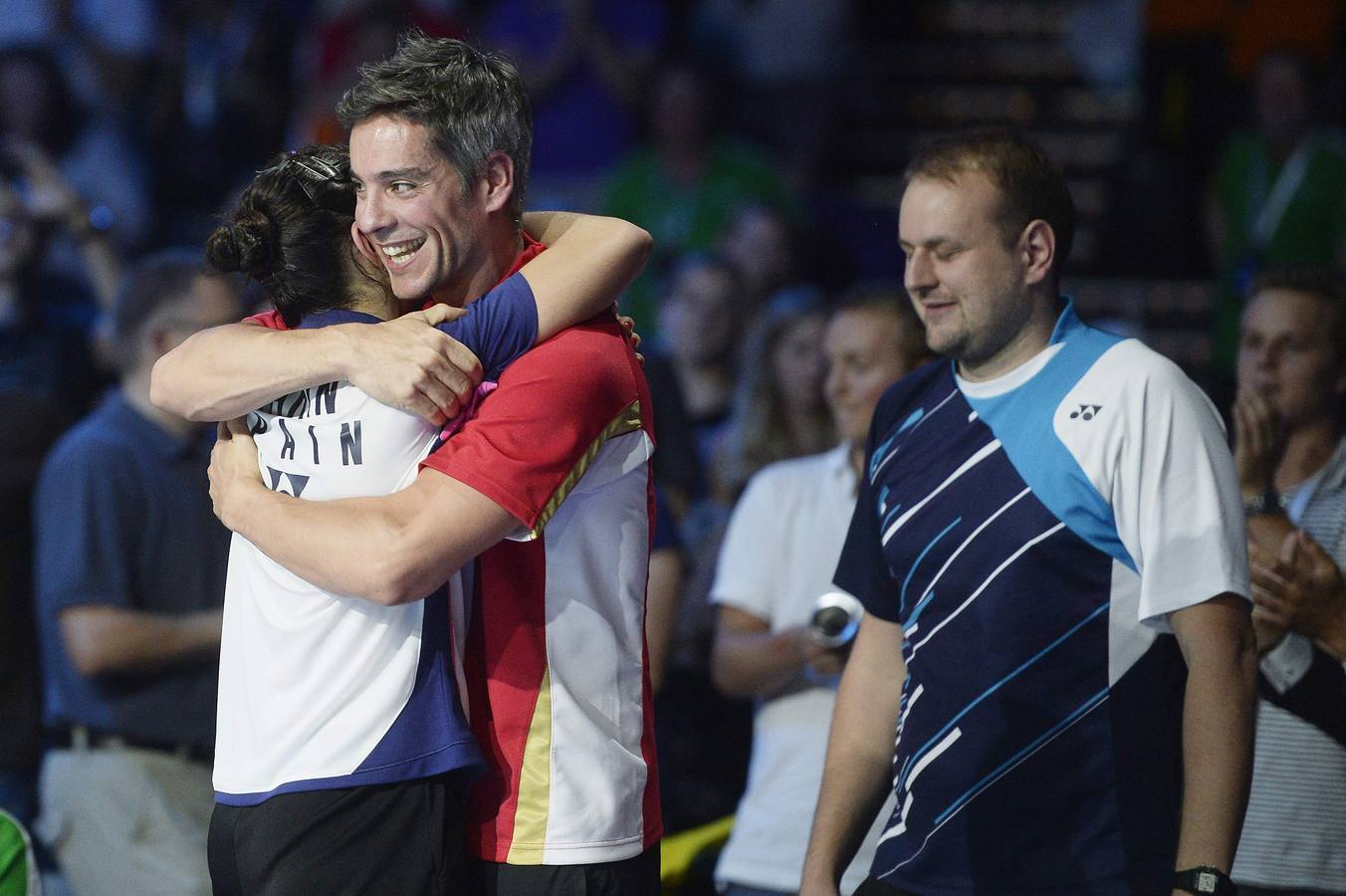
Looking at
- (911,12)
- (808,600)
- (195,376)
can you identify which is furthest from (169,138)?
(195,376)

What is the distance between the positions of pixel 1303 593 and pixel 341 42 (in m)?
6.12

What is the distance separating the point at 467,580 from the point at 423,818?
1.17 ft

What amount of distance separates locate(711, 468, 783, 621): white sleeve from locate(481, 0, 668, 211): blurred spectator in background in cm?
418

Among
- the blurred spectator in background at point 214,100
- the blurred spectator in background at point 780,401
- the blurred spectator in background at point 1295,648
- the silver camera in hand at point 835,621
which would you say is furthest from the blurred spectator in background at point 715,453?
the blurred spectator in background at point 214,100

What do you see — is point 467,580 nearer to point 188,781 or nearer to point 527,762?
point 527,762

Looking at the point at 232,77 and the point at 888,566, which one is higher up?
the point at 232,77

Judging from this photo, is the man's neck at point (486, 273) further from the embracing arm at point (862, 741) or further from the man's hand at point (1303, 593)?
the man's hand at point (1303, 593)

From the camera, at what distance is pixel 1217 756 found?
7.88ft

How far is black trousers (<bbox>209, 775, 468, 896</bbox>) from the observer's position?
223 centimetres

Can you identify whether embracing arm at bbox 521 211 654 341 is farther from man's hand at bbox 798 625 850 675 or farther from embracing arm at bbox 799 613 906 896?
man's hand at bbox 798 625 850 675

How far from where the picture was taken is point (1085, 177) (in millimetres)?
8328

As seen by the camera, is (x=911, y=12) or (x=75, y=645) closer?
(x=75, y=645)

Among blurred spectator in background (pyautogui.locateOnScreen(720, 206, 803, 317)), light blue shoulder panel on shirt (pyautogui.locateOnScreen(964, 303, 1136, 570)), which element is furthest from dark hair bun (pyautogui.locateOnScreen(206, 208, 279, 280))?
blurred spectator in background (pyautogui.locateOnScreen(720, 206, 803, 317))

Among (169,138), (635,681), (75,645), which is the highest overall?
(169,138)
